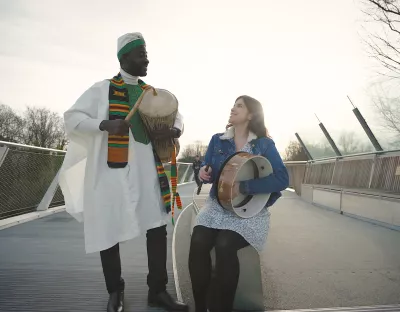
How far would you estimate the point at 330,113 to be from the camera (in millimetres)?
9477

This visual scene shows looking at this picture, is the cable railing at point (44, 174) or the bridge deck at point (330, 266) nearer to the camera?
the bridge deck at point (330, 266)

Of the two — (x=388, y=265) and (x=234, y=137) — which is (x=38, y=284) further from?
(x=388, y=265)

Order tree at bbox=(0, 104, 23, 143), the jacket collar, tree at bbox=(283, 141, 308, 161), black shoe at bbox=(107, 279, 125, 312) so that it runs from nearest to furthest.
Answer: black shoe at bbox=(107, 279, 125, 312), the jacket collar, tree at bbox=(283, 141, 308, 161), tree at bbox=(0, 104, 23, 143)

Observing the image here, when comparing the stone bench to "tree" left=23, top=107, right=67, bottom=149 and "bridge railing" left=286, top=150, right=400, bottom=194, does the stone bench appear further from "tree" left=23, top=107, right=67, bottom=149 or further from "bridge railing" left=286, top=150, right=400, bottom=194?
"tree" left=23, top=107, right=67, bottom=149

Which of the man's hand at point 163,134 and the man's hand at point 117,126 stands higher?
the man's hand at point 117,126

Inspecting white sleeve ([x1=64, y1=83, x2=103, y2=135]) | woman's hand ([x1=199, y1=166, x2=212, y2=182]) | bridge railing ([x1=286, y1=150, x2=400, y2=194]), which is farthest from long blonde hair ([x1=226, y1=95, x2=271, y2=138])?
bridge railing ([x1=286, y1=150, x2=400, y2=194])

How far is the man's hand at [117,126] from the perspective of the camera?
2229 mm

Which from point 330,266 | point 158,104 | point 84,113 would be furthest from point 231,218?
point 330,266

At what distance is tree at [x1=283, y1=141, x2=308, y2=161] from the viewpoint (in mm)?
13469

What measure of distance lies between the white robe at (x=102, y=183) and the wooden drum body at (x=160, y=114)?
9 cm

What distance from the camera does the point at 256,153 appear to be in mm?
2617

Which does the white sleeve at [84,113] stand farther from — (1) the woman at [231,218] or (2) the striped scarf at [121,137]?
(1) the woman at [231,218]

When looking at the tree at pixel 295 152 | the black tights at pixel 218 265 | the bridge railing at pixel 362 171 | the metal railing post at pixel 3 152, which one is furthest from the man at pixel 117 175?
the tree at pixel 295 152

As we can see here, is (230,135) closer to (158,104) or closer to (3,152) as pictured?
(158,104)
